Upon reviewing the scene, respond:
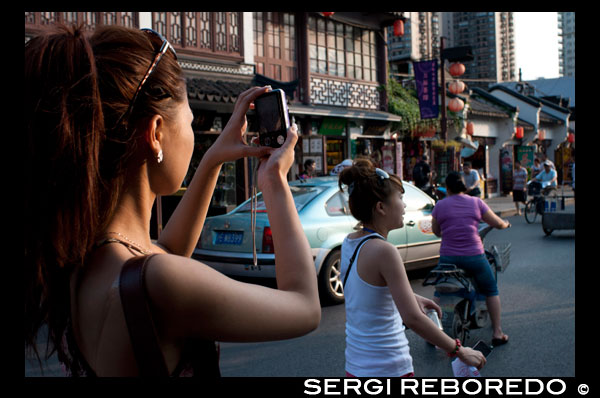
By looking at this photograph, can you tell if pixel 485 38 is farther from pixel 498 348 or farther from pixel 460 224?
pixel 498 348

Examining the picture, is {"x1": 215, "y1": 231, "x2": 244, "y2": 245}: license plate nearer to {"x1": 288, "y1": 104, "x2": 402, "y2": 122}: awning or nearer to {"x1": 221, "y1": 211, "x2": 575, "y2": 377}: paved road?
{"x1": 221, "y1": 211, "x2": 575, "y2": 377}: paved road

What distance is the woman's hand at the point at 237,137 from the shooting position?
1.34 metres

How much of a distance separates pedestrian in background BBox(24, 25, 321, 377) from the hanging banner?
17780 millimetres

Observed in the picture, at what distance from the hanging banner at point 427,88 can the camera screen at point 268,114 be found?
17510mm

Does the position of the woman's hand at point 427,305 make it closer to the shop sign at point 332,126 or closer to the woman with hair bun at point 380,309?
the woman with hair bun at point 380,309

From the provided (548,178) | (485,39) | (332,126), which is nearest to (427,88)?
(332,126)

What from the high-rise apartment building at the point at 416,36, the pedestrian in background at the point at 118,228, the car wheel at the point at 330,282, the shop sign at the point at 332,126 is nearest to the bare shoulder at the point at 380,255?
the pedestrian in background at the point at 118,228

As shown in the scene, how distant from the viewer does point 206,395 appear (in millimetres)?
1114

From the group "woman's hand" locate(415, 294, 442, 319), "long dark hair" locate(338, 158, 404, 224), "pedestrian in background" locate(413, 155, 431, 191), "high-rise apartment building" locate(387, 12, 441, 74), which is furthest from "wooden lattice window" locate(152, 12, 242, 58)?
"high-rise apartment building" locate(387, 12, 441, 74)

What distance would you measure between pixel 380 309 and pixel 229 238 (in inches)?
171

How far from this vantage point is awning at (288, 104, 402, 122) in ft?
49.4

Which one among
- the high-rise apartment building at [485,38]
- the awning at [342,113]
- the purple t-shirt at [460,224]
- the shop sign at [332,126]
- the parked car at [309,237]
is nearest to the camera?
the purple t-shirt at [460,224]

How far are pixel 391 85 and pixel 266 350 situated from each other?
52.7 ft

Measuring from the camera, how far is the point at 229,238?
21.8 feet
